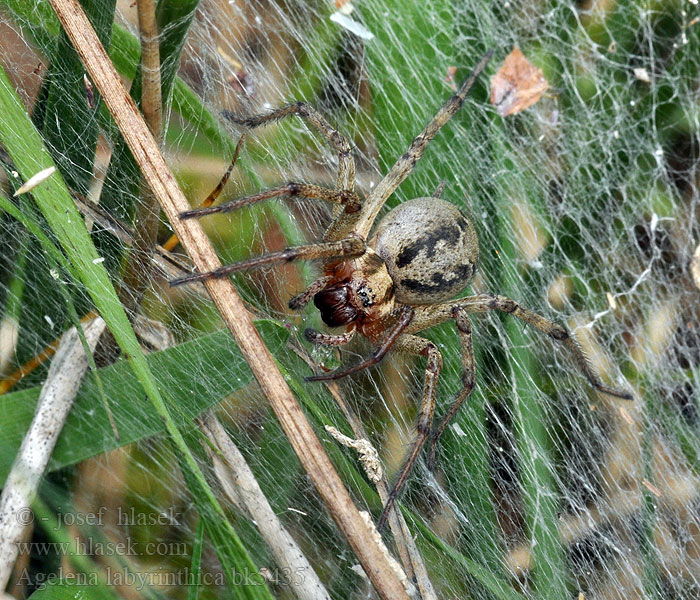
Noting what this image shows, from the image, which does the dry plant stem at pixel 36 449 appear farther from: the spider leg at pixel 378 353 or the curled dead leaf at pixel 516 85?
the curled dead leaf at pixel 516 85

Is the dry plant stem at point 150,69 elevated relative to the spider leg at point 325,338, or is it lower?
elevated

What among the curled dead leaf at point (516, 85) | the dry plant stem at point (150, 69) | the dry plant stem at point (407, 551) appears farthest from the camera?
the curled dead leaf at point (516, 85)

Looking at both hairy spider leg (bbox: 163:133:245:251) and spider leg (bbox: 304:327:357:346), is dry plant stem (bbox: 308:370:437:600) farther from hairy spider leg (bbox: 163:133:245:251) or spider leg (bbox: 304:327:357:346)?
hairy spider leg (bbox: 163:133:245:251)

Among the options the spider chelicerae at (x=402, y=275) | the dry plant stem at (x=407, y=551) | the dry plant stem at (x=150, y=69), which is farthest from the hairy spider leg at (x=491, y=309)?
the dry plant stem at (x=150, y=69)

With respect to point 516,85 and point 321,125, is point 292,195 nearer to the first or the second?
point 321,125

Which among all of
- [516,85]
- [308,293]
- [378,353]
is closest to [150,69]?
[308,293]

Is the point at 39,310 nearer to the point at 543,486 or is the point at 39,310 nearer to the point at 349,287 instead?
the point at 349,287
